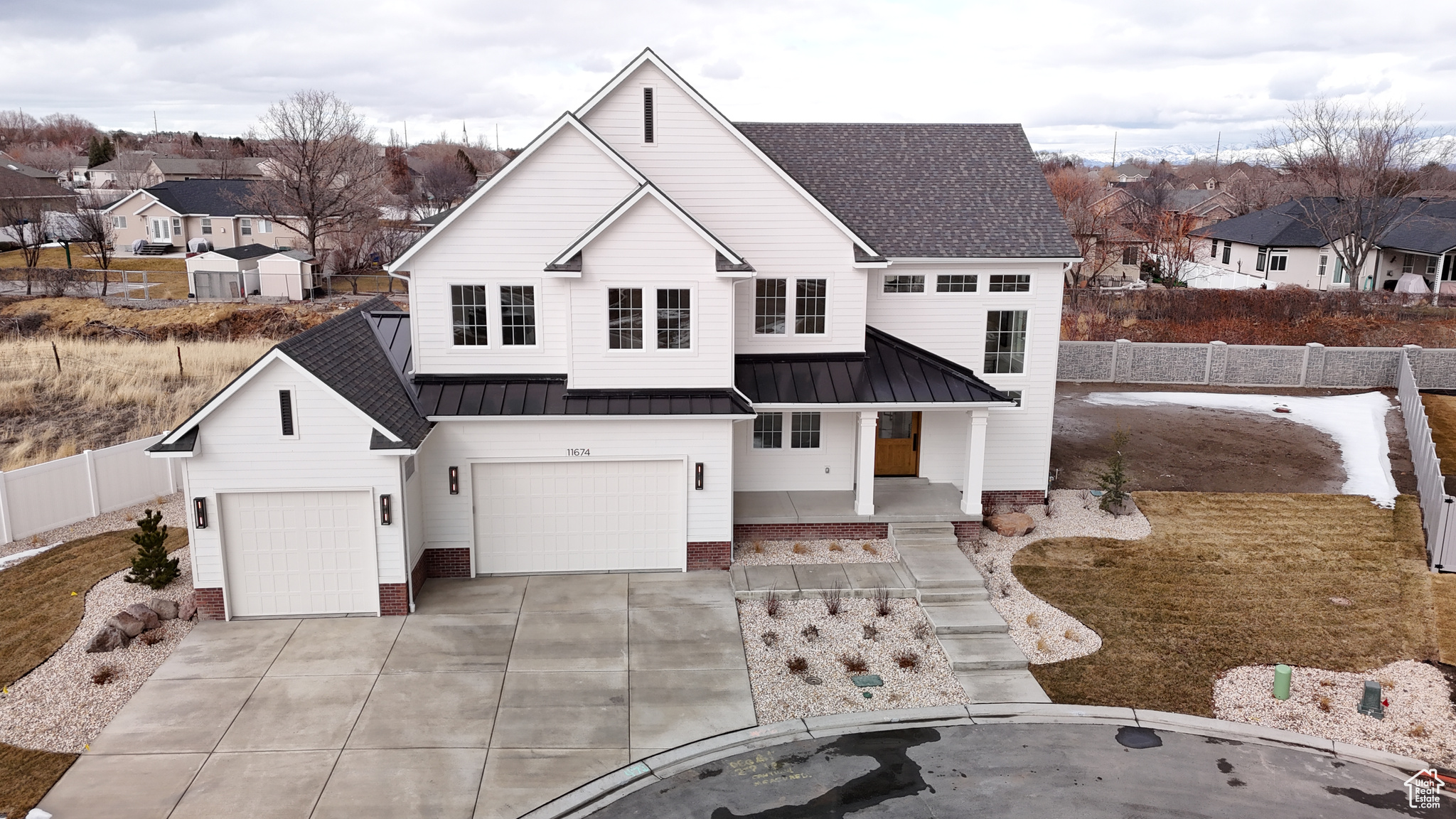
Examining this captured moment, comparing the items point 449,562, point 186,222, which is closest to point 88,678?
point 449,562

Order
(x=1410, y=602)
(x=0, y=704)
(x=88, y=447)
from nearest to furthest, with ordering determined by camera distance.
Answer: (x=0, y=704) < (x=1410, y=602) < (x=88, y=447)

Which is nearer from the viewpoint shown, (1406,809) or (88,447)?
(1406,809)

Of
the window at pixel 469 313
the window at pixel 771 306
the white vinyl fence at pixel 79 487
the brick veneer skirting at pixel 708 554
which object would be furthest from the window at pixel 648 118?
the white vinyl fence at pixel 79 487

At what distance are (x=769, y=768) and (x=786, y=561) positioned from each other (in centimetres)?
648

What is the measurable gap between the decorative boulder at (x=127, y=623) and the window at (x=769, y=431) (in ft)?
38.4

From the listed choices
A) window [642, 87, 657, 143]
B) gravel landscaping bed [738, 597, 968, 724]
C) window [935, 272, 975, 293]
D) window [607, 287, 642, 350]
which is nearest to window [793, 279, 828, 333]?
window [935, 272, 975, 293]

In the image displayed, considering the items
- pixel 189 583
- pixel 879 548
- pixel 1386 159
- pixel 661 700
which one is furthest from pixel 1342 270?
pixel 189 583

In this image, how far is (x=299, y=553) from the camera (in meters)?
16.0

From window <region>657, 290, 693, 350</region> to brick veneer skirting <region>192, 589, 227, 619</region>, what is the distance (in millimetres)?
8612

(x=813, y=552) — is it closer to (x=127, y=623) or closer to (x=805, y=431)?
(x=805, y=431)

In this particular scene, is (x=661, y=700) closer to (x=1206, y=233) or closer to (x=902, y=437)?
(x=902, y=437)

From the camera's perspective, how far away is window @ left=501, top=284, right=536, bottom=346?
17.7 metres

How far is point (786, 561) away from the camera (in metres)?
18.5

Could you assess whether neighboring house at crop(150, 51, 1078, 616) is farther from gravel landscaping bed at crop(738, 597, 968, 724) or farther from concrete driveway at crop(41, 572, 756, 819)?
gravel landscaping bed at crop(738, 597, 968, 724)
